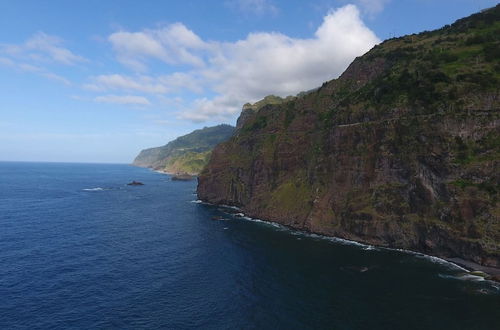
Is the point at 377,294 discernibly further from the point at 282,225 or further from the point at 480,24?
the point at 480,24

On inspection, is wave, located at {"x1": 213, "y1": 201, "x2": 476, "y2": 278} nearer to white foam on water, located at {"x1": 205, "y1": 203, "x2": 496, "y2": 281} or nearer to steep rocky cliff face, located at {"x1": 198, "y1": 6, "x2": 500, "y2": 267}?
white foam on water, located at {"x1": 205, "y1": 203, "x2": 496, "y2": 281}

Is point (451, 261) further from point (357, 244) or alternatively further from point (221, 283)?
point (221, 283)

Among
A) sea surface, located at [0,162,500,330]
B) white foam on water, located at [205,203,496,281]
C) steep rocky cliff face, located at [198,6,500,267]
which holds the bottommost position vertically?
sea surface, located at [0,162,500,330]

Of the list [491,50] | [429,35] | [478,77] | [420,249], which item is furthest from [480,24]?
[420,249]

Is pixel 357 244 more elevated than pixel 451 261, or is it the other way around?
pixel 451 261

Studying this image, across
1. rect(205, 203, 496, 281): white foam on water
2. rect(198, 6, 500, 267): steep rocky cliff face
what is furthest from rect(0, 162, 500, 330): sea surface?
rect(198, 6, 500, 267): steep rocky cliff face

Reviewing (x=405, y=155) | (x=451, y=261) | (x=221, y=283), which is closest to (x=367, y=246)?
(x=451, y=261)

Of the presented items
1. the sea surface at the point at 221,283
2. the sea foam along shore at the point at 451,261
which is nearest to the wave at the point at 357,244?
the sea foam along shore at the point at 451,261
